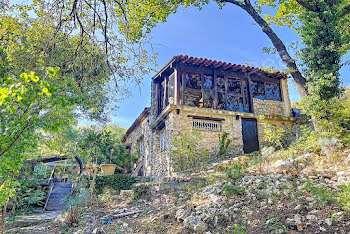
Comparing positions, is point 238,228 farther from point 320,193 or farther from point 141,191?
point 141,191

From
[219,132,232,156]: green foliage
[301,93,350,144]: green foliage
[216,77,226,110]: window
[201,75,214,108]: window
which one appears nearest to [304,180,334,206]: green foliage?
[301,93,350,144]: green foliage

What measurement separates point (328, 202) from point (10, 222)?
23.6 feet

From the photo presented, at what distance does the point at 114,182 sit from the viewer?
9359 mm

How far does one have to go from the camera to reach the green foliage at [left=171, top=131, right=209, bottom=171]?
31.1ft

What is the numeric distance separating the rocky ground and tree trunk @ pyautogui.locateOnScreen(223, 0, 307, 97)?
3188 mm

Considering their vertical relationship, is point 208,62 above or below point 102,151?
above

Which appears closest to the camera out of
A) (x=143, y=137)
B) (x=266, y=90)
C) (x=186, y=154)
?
(x=186, y=154)

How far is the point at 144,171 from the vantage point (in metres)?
13.7

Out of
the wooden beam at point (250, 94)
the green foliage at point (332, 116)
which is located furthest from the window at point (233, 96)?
the green foliage at point (332, 116)

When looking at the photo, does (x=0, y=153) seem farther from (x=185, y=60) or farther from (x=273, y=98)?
(x=273, y=98)

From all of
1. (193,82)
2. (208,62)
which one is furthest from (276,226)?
(193,82)

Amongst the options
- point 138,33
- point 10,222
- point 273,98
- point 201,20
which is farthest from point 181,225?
point 273,98

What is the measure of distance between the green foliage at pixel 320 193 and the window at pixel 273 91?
29.2 ft

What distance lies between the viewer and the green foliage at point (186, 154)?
9484mm
